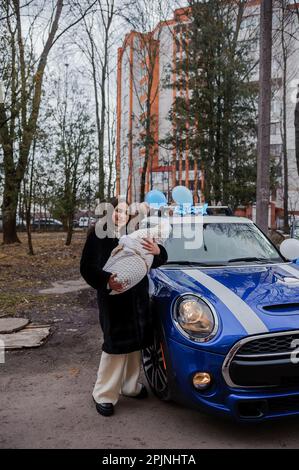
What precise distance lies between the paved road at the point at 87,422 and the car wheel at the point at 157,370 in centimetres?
13

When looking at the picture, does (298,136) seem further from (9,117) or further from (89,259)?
(89,259)

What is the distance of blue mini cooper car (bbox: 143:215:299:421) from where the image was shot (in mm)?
3215

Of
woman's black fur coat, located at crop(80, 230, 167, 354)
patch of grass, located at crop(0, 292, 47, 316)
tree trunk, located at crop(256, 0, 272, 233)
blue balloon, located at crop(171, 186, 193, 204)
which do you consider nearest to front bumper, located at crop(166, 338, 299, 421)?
woman's black fur coat, located at crop(80, 230, 167, 354)

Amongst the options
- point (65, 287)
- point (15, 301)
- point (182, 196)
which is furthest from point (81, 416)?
point (65, 287)

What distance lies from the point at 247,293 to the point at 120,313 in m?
1.04

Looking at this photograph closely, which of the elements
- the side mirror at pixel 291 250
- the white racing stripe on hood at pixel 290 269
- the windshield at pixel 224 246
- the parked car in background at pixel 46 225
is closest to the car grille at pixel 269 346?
the white racing stripe on hood at pixel 290 269

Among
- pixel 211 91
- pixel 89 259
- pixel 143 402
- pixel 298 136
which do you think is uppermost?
pixel 211 91

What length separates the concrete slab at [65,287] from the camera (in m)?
9.39

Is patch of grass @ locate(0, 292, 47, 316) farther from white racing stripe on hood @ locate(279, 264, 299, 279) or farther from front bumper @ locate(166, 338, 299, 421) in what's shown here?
front bumper @ locate(166, 338, 299, 421)

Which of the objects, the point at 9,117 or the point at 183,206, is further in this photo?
the point at 9,117

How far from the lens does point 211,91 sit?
15.4m

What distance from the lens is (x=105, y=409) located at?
12.7ft
